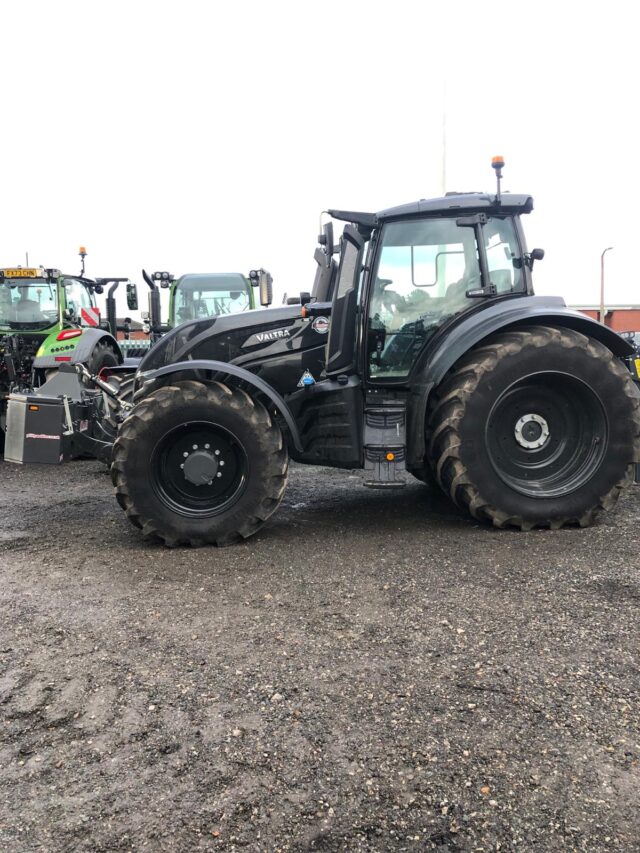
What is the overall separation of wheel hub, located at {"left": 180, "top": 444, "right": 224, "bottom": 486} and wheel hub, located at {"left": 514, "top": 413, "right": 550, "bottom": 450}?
7.12 feet

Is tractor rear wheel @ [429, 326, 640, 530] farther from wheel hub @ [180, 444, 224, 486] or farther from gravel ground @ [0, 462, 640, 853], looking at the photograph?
wheel hub @ [180, 444, 224, 486]

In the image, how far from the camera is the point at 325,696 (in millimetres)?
2500

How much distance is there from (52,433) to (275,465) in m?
1.63

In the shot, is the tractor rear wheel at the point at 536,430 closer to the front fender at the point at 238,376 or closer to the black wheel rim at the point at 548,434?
the black wheel rim at the point at 548,434

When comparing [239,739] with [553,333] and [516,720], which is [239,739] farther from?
[553,333]

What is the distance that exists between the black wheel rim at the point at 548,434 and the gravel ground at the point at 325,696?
19.0 inches

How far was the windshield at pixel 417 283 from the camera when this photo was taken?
15.3 feet

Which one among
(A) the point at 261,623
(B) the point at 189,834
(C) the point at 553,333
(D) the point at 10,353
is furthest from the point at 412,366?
(D) the point at 10,353

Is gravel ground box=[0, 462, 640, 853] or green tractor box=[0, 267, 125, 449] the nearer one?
gravel ground box=[0, 462, 640, 853]

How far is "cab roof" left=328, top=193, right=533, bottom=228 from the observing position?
15.3 ft

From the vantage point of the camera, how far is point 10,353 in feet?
31.5

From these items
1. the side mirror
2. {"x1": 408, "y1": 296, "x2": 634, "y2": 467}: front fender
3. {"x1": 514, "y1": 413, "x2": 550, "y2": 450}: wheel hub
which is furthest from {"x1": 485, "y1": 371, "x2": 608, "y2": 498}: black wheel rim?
the side mirror

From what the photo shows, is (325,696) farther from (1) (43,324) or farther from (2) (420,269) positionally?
(1) (43,324)

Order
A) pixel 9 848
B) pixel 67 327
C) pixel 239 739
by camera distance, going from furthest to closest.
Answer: pixel 67 327
pixel 239 739
pixel 9 848
